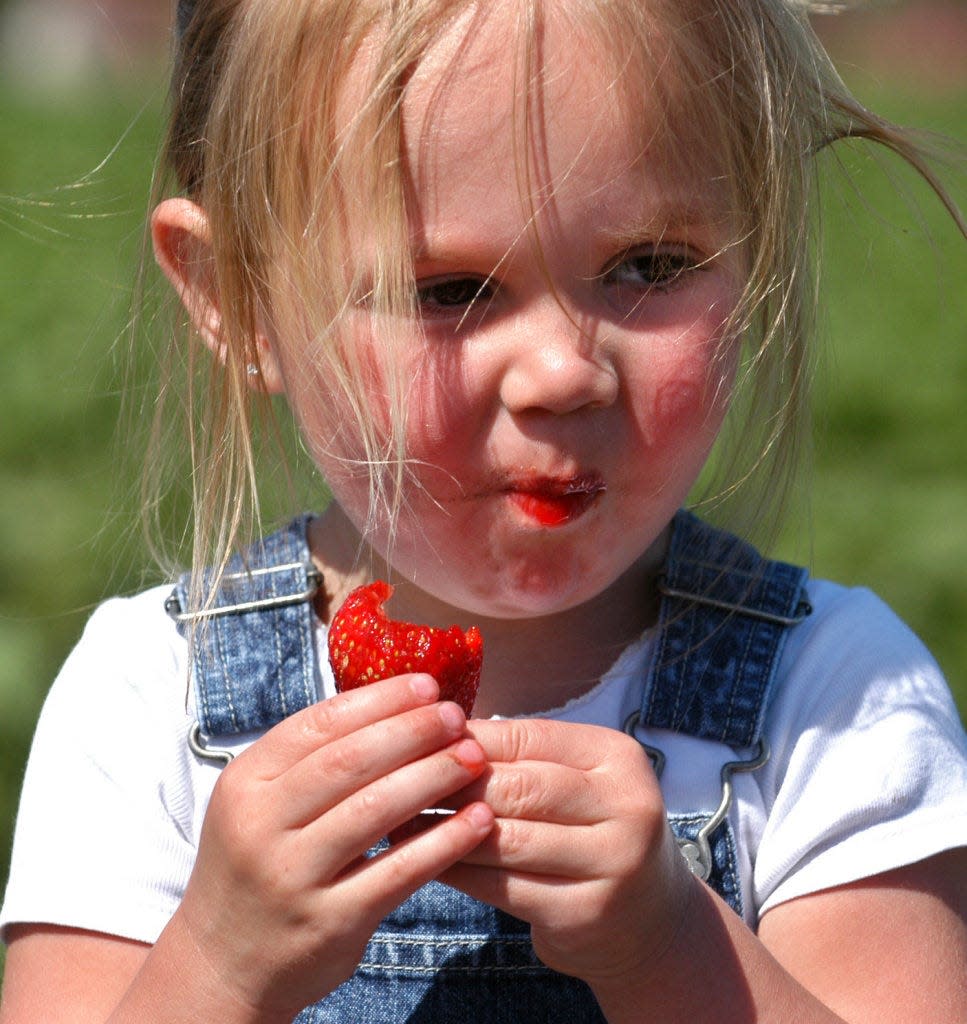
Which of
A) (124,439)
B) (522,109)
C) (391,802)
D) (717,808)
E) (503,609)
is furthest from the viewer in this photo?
(124,439)

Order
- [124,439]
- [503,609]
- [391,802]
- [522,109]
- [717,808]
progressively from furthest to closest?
[124,439], [717,808], [503,609], [522,109], [391,802]

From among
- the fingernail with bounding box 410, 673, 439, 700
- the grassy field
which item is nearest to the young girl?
the fingernail with bounding box 410, 673, 439, 700

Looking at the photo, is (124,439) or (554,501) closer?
(554,501)

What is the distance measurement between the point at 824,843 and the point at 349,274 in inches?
25.4

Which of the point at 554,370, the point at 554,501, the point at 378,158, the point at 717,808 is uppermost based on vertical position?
the point at 378,158

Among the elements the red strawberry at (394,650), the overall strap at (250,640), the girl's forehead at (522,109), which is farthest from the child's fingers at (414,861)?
the girl's forehead at (522,109)

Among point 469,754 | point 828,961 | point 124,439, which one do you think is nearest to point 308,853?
point 469,754

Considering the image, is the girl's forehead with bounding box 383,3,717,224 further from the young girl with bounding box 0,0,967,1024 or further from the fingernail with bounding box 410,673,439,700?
the fingernail with bounding box 410,673,439,700

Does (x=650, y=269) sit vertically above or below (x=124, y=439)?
above

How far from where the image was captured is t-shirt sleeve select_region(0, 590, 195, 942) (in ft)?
4.72

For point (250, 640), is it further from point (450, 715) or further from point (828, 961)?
point (828, 961)

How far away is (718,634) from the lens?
154cm

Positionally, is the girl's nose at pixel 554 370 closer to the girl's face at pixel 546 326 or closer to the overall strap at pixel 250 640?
the girl's face at pixel 546 326

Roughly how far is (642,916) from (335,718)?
10.7 inches
